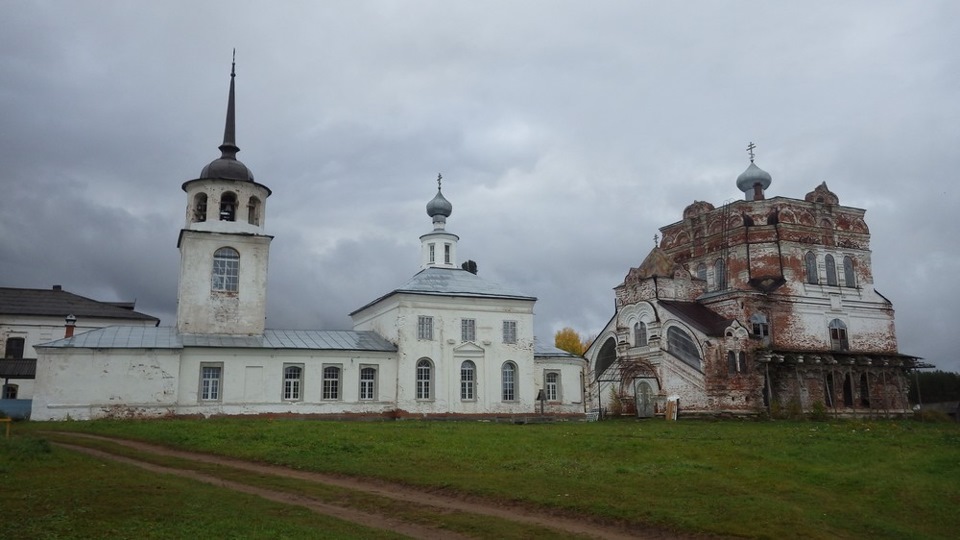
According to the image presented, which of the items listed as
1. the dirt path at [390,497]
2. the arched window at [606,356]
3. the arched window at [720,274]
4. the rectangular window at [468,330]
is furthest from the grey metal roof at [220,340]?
the arched window at [720,274]

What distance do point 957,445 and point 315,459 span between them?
17568mm

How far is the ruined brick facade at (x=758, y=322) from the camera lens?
39.9m

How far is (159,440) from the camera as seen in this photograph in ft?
69.2

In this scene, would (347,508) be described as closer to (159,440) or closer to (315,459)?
(315,459)

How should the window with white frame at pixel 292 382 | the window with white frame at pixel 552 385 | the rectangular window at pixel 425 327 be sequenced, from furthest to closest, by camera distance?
the window with white frame at pixel 552 385 → the rectangular window at pixel 425 327 → the window with white frame at pixel 292 382

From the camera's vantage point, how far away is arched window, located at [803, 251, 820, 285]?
45.7 metres

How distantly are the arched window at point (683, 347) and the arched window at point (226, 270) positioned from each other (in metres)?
22.1

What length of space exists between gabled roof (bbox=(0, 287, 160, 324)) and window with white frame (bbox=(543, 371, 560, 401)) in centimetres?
2567

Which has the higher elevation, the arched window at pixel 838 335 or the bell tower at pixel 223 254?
A: the bell tower at pixel 223 254

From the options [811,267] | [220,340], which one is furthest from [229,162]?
[811,267]

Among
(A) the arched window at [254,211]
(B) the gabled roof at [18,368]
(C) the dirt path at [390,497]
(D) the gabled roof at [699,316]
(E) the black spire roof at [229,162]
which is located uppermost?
(E) the black spire roof at [229,162]

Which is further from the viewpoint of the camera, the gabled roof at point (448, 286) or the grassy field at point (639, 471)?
the gabled roof at point (448, 286)

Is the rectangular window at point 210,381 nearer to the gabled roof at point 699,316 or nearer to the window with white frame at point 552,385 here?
the window with white frame at point 552,385

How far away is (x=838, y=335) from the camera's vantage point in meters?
45.5
